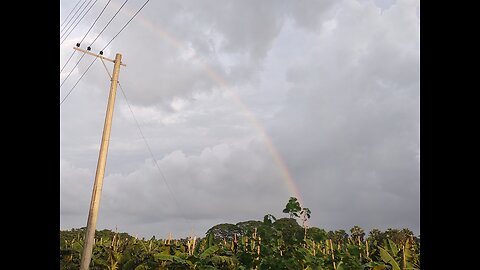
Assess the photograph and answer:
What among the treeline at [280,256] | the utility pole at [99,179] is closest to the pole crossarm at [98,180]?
the utility pole at [99,179]

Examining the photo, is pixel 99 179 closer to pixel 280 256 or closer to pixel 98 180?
pixel 98 180

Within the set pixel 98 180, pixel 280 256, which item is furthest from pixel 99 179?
pixel 280 256

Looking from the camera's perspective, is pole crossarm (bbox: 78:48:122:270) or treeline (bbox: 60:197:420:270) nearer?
treeline (bbox: 60:197:420:270)

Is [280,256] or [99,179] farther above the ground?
[99,179]

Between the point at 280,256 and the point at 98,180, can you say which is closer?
the point at 280,256

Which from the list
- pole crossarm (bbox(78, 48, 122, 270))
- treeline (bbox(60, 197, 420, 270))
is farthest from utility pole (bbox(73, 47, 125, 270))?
treeline (bbox(60, 197, 420, 270))

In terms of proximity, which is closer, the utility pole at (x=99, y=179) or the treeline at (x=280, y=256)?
the treeline at (x=280, y=256)

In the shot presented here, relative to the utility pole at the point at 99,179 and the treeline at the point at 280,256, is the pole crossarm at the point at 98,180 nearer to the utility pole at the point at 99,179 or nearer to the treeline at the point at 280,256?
the utility pole at the point at 99,179

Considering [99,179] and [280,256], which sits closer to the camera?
[280,256]

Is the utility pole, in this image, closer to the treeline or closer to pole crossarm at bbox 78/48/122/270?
pole crossarm at bbox 78/48/122/270

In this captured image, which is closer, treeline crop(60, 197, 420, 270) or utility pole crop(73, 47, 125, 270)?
treeline crop(60, 197, 420, 270)
